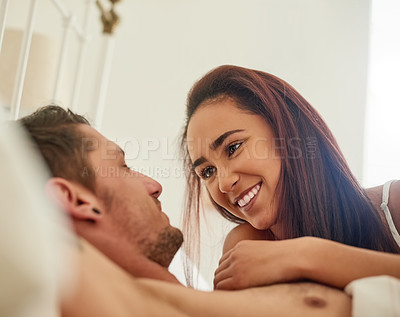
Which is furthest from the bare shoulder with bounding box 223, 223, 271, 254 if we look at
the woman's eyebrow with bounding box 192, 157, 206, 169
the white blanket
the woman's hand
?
the white blanket

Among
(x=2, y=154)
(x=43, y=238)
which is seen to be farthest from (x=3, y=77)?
(x=43, y=238)

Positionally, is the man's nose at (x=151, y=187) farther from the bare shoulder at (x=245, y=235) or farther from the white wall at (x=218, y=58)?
the white wall at (x=218, y=58)

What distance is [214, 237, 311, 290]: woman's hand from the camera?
2.86ft

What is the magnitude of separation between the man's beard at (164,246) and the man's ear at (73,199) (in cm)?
14

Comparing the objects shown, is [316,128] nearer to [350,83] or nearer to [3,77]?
[3,77]

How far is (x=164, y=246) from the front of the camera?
1.01 m

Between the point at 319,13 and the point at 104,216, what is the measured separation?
8.03 feet

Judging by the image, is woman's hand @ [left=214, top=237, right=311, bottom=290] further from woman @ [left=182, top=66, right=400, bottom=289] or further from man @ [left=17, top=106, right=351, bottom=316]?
woman @ [left=182, top=66, right=400, bottom=289]

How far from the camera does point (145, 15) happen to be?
288cm

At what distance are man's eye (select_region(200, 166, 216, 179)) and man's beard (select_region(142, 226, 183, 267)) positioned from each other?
0.45 m

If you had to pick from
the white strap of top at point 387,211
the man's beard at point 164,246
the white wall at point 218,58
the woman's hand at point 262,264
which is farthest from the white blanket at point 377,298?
the white wall at point 218,58

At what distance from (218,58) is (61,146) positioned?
6.50 feet

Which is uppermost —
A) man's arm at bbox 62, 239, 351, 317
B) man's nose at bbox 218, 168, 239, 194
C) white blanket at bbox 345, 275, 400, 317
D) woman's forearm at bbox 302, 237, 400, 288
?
Answer: man's nose at bbox 218, 168, 239, 194

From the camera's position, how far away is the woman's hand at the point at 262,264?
87 centimetres
